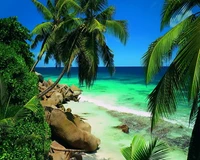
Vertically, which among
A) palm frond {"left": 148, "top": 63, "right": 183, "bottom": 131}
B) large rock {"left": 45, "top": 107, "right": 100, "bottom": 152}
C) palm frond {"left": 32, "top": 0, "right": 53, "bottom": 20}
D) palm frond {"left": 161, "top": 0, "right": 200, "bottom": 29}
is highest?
palm frond {"left": 32, "top": 0, "right": 53, "bottom": 20}

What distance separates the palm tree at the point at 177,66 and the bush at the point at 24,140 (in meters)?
3.13

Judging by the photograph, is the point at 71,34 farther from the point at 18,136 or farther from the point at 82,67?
the point at 18,136

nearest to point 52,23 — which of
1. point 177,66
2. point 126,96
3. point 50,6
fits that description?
point 50,6

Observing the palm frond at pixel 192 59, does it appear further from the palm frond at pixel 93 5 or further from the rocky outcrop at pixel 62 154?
the palm frond at pixel 93 5

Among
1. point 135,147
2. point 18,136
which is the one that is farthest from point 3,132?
point 135,147

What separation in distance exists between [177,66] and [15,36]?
18.0ft

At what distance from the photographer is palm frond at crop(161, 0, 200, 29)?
20.2 ft

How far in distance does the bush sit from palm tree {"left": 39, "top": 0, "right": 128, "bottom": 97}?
512 cm

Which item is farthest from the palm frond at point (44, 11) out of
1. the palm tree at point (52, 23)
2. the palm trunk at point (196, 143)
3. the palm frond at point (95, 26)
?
the palm trunk at point (196, 143)

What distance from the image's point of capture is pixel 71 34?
41.1 ft

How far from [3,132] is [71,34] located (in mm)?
7824

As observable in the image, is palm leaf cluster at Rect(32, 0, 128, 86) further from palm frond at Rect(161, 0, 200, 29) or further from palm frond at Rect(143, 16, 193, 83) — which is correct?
palm frond at Rect(143, 16, 193, 83)

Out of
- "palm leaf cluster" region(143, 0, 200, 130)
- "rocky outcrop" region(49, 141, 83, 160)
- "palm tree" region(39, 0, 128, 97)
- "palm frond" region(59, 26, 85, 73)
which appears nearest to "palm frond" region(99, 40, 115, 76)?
"palm tree" region(39, 0, 128, 97)

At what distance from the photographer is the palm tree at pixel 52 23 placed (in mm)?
12511
